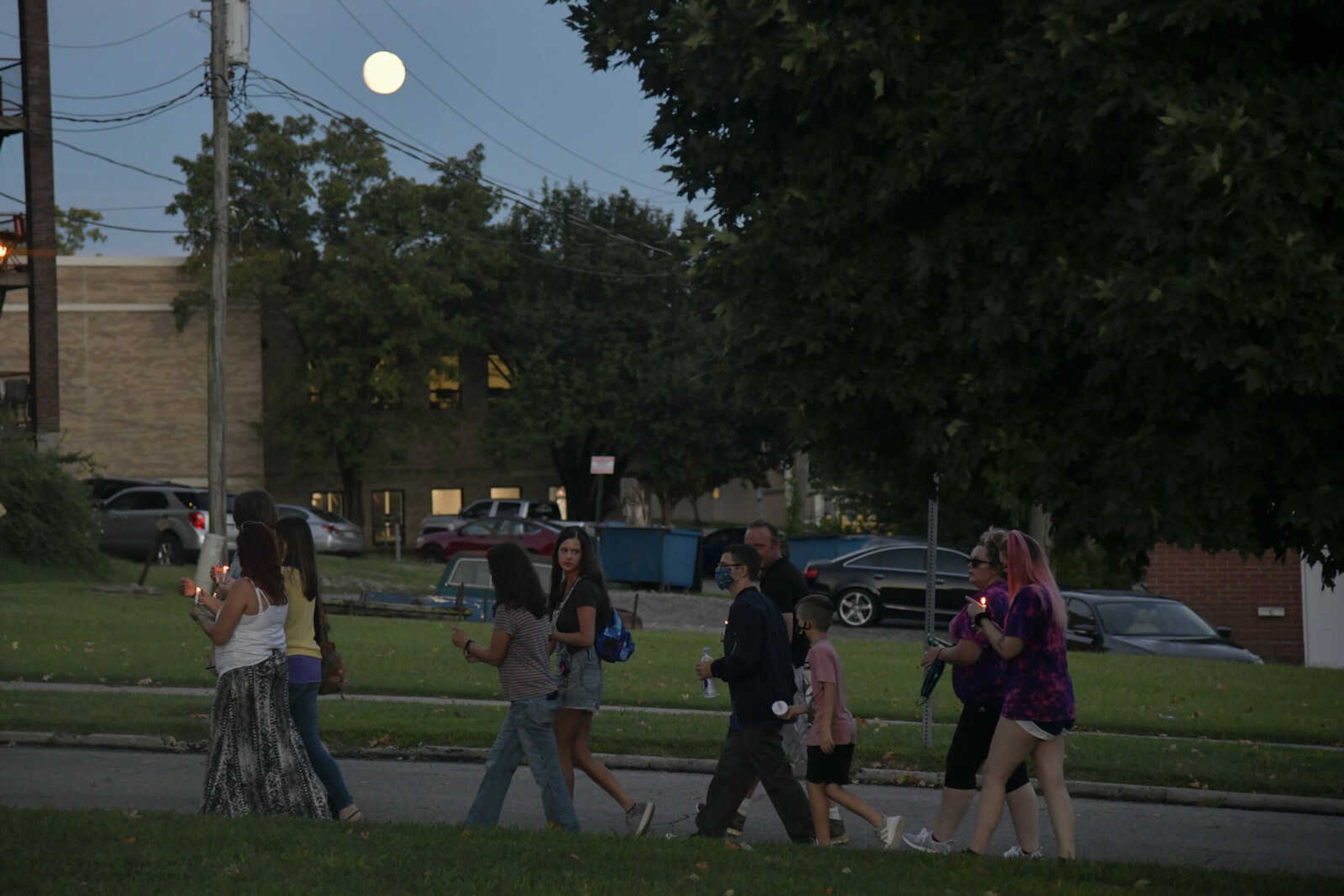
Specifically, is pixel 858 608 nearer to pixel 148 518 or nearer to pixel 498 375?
pixel 148 518

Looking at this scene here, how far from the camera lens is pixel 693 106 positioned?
7.38 metres

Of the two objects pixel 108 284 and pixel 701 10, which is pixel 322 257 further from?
pixel 701 10

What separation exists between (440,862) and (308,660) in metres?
1.72

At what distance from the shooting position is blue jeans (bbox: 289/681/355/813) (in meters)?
8.19

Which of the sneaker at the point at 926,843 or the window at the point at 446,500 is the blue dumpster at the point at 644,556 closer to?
the window at the point at 446,500

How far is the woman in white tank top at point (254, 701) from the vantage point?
25.4 feet

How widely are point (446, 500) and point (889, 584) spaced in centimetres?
3168

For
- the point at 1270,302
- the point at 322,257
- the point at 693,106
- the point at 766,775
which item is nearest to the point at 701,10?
the point at 693,106

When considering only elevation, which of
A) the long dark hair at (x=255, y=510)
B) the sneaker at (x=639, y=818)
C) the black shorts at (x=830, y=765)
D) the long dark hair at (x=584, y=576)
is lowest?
the sneaker at (x=639, y=818)

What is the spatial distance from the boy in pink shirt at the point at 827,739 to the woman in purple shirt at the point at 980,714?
342 mm

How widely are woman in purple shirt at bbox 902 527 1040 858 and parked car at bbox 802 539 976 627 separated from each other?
61.3 ft

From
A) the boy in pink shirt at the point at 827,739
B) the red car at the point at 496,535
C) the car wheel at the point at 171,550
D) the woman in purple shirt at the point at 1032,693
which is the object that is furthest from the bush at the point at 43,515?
the woman in purple shirt at the point at 1032,693

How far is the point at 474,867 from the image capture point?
682 cm

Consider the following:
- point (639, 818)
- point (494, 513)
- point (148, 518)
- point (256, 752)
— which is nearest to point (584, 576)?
point (639, 818)
